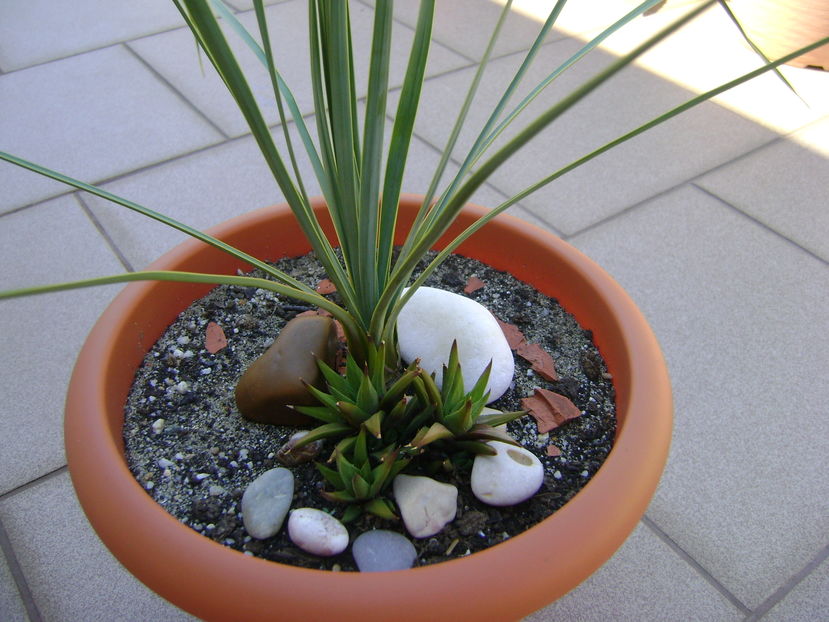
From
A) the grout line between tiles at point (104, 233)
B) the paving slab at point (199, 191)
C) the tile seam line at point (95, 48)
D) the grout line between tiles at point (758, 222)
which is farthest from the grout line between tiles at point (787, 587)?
the tile seam line at point (95, 48)

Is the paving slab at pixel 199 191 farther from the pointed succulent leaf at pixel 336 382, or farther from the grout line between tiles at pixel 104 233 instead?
the pointed succulent leaf at pixel 336 382

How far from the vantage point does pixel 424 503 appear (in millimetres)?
664

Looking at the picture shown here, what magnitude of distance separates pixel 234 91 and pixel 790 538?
2.88 feet

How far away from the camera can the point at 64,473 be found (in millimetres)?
979

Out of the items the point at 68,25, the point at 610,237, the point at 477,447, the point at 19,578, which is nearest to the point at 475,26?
the point at 610,237

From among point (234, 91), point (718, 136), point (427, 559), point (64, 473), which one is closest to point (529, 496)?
point (427, 559)

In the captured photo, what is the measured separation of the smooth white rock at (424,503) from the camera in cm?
66

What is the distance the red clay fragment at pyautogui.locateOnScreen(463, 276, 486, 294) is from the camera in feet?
3.01

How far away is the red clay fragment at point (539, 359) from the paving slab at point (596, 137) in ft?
1.92

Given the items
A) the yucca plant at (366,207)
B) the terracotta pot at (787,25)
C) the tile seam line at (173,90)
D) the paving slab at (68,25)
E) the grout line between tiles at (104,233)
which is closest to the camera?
the yucca plant at (366,207)

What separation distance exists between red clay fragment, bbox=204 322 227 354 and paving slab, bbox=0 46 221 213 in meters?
0.80

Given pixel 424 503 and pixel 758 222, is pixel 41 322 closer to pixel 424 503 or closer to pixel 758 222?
pixel 424 503

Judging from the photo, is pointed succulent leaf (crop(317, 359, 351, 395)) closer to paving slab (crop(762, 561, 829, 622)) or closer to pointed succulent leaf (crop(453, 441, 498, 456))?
pointed succulent leaf (crop(453, 441, 498, 456))

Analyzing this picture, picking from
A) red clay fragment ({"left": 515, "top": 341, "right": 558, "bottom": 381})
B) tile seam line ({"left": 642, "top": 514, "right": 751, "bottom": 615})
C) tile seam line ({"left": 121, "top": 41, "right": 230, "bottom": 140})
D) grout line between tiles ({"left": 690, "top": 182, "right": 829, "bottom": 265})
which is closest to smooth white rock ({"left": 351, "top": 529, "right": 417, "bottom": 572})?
red clay fragment ({"left": 515, "top": 341, "right": 558, "bottom": 381})
